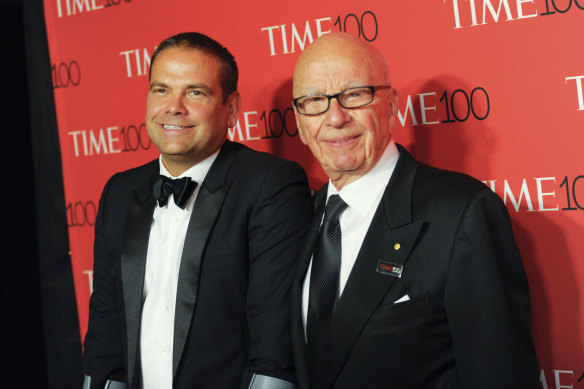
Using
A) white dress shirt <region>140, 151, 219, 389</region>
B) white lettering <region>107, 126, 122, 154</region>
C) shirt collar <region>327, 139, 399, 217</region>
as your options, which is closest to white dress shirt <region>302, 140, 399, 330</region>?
shirt collar <region>327, 139, 399, 217</region>

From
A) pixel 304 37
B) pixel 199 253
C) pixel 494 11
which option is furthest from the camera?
pixel 304 37

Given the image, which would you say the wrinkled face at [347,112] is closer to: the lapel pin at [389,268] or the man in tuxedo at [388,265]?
the man in tuxedo at [388,265]

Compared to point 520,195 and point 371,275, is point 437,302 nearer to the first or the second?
point 371,275

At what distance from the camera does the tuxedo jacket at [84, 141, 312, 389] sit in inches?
76.3

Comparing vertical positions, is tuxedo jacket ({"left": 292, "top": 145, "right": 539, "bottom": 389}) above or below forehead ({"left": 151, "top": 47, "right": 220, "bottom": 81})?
below

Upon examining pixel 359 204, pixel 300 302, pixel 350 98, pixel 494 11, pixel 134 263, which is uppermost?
pixel 494 11

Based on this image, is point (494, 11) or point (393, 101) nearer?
point (393, 101)

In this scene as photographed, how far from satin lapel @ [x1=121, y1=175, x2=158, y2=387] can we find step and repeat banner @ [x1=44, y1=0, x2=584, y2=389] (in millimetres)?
664

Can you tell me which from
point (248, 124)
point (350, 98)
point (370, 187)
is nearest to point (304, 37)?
point (248, 124)

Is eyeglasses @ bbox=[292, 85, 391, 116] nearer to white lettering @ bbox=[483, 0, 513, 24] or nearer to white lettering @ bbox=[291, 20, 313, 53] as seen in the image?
white lettering @ bbox=[483, 0, 513, 24]

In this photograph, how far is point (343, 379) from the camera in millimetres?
1650

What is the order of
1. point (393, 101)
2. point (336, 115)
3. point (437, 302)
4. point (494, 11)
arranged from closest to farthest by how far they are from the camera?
point (437, 302), point (336, 115), point (393, 101), point (494, 11)

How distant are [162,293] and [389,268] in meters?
0.78

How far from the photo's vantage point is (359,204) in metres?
1.77
